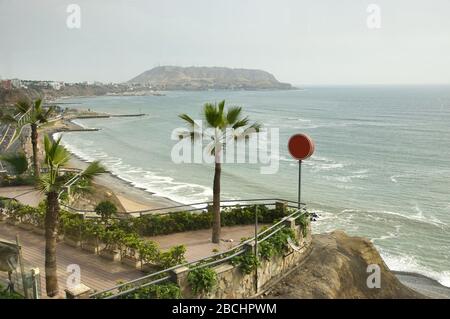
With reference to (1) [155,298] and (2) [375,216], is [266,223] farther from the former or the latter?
(2) [375,216]

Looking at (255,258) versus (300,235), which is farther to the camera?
(300,235)

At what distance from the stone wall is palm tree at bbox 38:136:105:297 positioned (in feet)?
9.69

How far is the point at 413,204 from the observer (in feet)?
115

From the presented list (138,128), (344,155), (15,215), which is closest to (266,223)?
(15,215)

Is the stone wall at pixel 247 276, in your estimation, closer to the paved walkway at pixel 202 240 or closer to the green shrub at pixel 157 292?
the green shrub at pixel 157 292

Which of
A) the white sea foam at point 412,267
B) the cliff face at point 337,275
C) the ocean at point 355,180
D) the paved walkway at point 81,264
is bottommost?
the white sea foam at point 412,267

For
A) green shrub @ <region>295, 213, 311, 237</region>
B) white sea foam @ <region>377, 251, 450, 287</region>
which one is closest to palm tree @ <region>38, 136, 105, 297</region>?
green shrub @ <region>295, 213, 311, 237</region>

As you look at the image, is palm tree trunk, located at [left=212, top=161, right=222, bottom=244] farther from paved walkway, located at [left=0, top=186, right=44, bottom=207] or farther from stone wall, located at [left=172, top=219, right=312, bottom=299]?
paved walkway, located at [left=0, top=186, right=44, bottom=207]

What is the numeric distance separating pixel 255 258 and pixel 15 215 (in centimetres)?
1015

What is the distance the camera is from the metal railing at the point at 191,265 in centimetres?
814

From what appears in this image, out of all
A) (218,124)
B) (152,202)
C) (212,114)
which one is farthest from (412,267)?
(152,202)

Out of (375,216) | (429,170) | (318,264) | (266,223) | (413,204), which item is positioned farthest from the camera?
(429,170)

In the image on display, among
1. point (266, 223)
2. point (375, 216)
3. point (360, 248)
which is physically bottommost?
point (375, 216)

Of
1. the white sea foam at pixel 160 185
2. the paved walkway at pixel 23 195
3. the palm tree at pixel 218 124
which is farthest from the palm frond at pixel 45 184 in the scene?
the white sea foam at pixel 160 185
